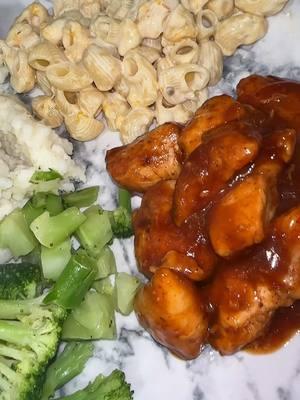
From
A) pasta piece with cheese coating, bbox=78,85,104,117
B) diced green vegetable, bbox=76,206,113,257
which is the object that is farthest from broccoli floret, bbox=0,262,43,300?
pasta piece with cheese coating, bbox=78,85,104,117

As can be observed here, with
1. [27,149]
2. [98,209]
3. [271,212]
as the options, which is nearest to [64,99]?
[27,149]

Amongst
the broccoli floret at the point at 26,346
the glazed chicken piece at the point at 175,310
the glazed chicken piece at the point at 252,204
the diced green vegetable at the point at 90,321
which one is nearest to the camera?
the glazed chicken piece at the point at 252,204

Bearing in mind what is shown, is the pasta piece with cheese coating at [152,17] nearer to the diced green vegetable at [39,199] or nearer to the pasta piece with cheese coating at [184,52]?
the pasta piece with cheese coating at [184,52]

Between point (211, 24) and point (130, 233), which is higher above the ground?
point (211, 24)

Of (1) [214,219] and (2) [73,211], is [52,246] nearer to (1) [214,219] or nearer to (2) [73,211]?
(2) [73,211]

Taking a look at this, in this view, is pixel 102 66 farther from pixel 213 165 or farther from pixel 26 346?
pixel 26 346

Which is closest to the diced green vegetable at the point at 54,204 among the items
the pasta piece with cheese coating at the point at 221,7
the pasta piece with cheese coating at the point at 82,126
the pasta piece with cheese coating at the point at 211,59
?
the pasta piece with cheese coating at the point at 82,126
